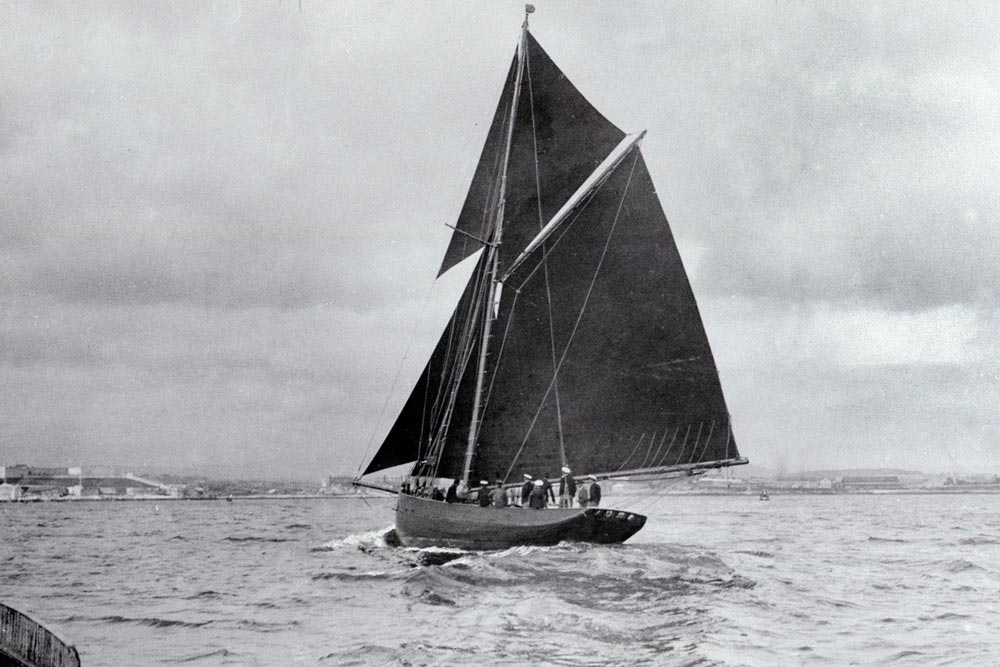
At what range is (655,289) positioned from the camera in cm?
2894

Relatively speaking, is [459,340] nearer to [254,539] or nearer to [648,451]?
[648,451]

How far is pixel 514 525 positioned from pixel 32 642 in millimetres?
18237

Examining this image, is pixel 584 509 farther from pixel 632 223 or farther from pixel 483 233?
pixel 483 233

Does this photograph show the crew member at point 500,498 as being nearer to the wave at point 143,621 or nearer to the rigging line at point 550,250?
→ the rigging line at point 550,250

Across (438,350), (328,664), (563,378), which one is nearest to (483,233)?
(438,350)

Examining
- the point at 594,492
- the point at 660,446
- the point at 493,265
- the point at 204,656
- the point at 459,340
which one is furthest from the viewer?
the point at 459,340

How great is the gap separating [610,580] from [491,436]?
9.00 metres

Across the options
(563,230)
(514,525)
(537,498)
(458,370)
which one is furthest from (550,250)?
(514,525)

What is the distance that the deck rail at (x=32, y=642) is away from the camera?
9.32 meters

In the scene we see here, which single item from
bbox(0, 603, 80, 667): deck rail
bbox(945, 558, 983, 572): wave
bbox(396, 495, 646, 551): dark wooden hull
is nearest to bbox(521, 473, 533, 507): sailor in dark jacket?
bbox(396, 495, 646, 551): dark wooden hull

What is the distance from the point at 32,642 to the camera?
951cm

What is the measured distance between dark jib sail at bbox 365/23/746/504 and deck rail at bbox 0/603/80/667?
65.6ft

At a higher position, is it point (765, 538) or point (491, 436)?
point (491, 436)

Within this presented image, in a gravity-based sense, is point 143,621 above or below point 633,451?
below
